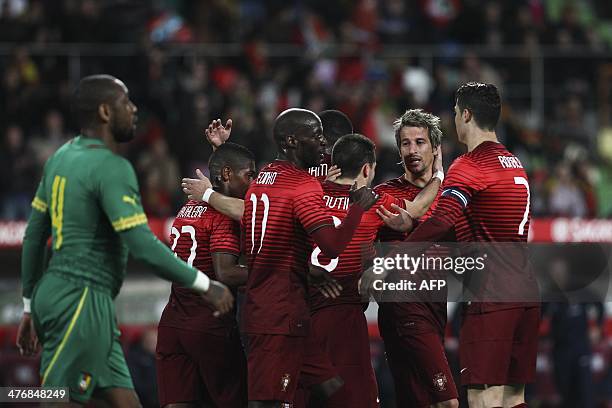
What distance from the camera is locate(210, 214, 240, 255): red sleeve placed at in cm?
841

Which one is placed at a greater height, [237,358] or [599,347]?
[237,358]

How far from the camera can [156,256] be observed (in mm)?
6445

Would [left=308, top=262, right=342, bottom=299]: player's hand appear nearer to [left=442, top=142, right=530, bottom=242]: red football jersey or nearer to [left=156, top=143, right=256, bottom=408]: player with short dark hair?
[left=156, top=143, right=256, bottom=408]: player with short dark hair

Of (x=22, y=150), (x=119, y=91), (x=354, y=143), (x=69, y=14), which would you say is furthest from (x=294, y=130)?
(x=69, y=14)

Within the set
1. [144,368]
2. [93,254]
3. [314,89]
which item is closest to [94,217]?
[93,254]

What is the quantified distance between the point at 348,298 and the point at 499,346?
1.09 metres

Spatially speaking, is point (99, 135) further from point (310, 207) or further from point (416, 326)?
point (416, 326)

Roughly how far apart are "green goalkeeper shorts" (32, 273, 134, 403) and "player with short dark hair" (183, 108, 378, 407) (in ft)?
4.66

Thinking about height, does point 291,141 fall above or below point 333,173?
above

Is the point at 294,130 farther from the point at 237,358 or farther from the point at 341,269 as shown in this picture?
the point at 237,358

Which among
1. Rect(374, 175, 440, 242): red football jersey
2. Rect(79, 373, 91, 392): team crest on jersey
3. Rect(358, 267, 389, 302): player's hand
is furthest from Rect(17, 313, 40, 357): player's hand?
Rect(374, 175, 440, 242): red football jersey

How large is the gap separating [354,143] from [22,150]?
858cm

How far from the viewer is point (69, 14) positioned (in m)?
17.7

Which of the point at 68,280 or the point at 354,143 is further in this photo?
the point at 354,143
